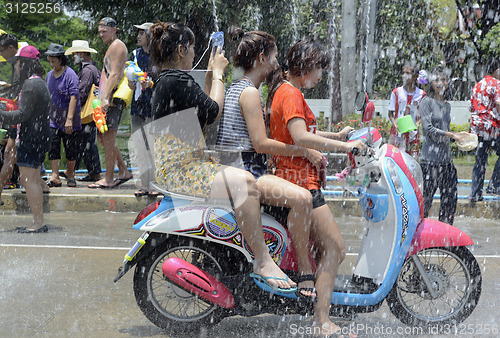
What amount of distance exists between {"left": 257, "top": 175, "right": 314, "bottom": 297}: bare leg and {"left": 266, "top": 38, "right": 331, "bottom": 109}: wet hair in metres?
0.53

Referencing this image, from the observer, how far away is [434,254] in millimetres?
4441

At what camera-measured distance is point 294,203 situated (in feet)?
13.1

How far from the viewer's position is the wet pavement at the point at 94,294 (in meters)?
4.43

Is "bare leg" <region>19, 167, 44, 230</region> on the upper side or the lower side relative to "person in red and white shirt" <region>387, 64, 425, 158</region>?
lower

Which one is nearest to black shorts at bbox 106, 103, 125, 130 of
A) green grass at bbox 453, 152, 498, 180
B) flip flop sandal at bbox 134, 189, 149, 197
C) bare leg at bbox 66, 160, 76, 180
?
flip flop sandal at bbox 134, 189, 149, 197

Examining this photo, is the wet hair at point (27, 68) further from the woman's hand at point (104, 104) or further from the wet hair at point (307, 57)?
the wet hair at point (307, 57)

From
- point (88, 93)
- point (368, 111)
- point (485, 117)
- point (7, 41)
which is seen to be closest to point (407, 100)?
point (485, 117)

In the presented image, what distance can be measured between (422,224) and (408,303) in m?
0.55

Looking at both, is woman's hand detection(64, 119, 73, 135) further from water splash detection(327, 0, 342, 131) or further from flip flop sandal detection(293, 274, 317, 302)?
flip flop sandal detection(293, 274, 317, 302)

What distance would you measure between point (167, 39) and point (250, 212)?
1177mm

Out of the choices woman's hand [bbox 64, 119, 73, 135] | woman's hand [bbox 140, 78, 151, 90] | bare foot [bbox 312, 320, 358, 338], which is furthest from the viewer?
→ woman's hand [bbox 64, 119, 73, 135]

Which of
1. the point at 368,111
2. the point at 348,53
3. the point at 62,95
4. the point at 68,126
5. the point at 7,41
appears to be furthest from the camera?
the point at 348,53

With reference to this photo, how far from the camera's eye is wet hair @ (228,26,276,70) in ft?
13.6

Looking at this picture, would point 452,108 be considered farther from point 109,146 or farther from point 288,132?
point 288,132
